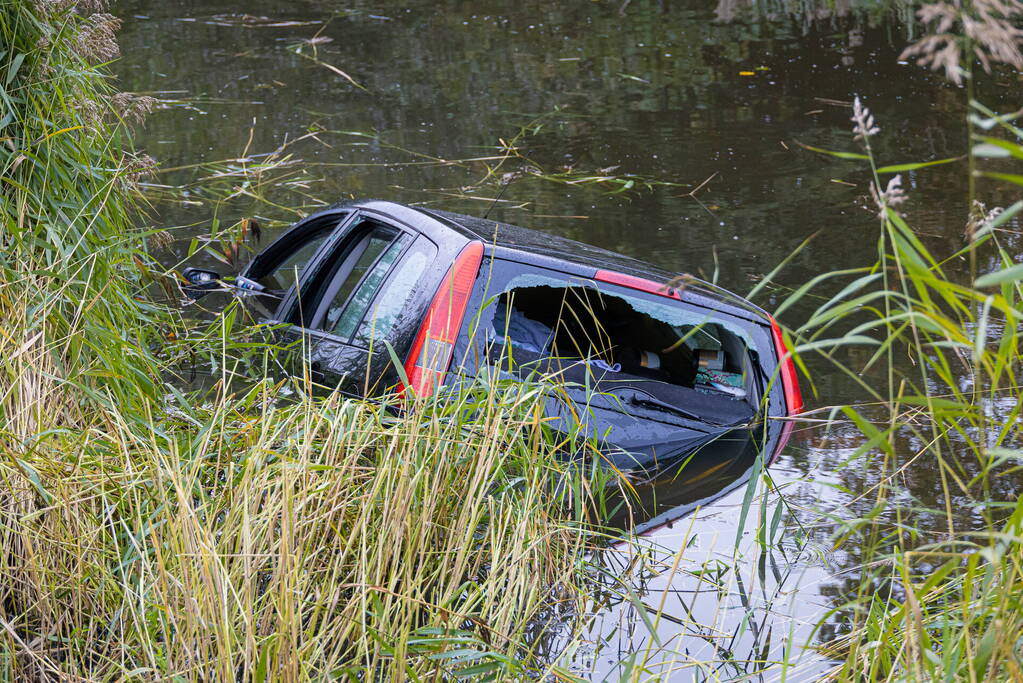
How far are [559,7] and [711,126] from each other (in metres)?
6.04

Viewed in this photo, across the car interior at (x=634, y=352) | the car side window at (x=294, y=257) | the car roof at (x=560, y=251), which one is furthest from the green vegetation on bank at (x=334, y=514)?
the car side window at (x=294, y=257)

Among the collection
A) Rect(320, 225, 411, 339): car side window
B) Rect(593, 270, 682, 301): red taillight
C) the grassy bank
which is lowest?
the grassy bank

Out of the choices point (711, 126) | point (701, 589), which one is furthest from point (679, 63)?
point (701, 589)

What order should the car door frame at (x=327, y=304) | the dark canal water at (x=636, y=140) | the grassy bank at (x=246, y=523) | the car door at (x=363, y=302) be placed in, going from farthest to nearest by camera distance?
the car door frame at (x=327, y=304)
the car door at (x=363, y=302)
the dark canal water at (x=636, y=140)
the grassy bank at (x=246, y=523)

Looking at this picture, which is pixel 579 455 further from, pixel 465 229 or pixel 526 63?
pixel 526 63

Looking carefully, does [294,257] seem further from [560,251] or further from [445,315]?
[445,315]

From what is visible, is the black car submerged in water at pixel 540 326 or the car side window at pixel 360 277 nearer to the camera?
the black car submerged in water at pixel 540 326

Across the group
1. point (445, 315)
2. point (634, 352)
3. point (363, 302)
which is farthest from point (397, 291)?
point (634, 352)

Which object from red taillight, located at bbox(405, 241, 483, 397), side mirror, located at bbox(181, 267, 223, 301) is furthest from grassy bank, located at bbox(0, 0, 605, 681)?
side mirror, located at bbox(181, 267, 223, 301)

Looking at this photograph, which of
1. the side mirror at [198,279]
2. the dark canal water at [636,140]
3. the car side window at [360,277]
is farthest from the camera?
the side mirror at [198,279]

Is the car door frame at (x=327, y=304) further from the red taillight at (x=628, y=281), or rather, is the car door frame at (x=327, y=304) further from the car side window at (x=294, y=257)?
the red taillight at (x=628, y=281)

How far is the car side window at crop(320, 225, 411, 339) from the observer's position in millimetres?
4551

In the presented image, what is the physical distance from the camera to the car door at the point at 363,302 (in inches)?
164

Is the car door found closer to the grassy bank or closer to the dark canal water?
the grassy bank
